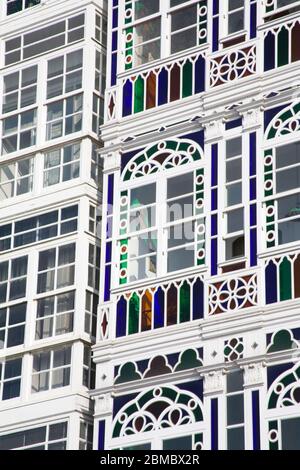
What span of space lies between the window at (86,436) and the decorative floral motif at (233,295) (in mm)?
2812

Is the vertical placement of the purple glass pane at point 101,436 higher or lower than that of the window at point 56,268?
lower

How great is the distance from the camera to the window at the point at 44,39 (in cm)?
2702

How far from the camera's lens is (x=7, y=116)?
89.1 feet

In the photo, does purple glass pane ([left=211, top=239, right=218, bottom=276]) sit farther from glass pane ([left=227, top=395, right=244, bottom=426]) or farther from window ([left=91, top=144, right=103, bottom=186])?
window ([left=91, top=144, right=103, bottom=186])

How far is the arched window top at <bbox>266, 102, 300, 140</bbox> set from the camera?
23406 mm

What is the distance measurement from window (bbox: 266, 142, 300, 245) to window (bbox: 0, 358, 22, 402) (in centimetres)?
504

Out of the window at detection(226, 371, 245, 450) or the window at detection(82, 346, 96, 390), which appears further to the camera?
the window at detection(82, 346, 96, 390)

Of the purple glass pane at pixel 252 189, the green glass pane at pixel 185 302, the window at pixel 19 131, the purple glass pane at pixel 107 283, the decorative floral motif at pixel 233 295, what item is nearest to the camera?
the decorative floral motif at pixel 233 295

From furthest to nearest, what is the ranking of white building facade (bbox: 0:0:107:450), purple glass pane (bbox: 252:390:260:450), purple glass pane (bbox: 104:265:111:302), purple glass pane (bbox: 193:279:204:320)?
purple glass pane (bbox: 104:265:111:302)
white building facade (bbox: 0:0:107:450)
purple glass pane (bbox: 193:279:204:320)
purple glass pane (bbox: 252:390:260:450)

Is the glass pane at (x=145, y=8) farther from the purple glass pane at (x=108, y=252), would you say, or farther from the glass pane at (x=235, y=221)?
the glass pane at (x=235, y=221)

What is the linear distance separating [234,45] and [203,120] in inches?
56.1

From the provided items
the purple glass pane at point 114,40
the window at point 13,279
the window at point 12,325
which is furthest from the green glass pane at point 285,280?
the purple glass pane at point 114,40

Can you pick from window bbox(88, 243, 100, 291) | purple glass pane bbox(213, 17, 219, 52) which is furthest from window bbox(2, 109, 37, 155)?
purple glass pane bbox(213, 17, 219, 52)
